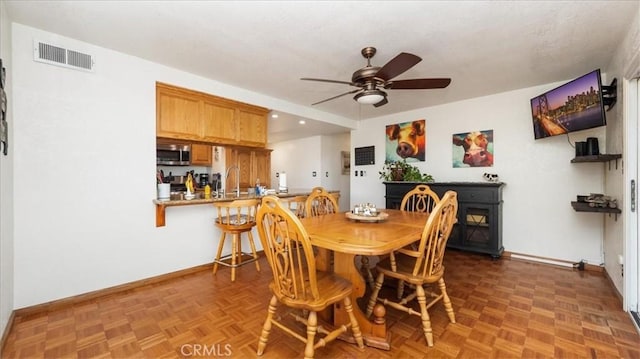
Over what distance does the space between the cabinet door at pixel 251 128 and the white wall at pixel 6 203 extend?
200 cm

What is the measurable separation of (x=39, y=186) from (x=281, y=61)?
2353mm

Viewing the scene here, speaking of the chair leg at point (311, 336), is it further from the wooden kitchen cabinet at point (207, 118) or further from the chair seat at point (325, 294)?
the wooden kitchen cabinet at point (207, 118)

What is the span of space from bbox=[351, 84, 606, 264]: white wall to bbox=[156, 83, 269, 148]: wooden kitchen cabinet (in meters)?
2.86

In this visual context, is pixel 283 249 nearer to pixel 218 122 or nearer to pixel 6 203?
pixel 6 203

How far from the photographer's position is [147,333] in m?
1.89

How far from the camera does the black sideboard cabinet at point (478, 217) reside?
353 centimetres

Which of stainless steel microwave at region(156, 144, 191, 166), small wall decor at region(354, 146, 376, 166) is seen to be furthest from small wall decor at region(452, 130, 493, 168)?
stainless steel microwave at region(156, 144, 191, 166)

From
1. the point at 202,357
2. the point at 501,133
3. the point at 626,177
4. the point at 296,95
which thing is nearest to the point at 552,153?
the point at 501,133

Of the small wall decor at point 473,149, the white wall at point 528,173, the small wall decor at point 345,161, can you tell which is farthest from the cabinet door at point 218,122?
the small wall decor at point 345,161

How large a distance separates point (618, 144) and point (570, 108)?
21.5 inches

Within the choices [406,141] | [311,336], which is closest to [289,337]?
[311,336]

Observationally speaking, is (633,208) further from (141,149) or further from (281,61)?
(141,149)

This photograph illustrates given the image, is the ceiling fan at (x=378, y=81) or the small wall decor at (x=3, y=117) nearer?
the small wall decor at (x=3, y=117)

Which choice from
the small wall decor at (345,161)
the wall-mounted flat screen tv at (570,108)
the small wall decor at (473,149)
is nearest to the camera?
the wall-mounted flat screen tv at (570,108)
